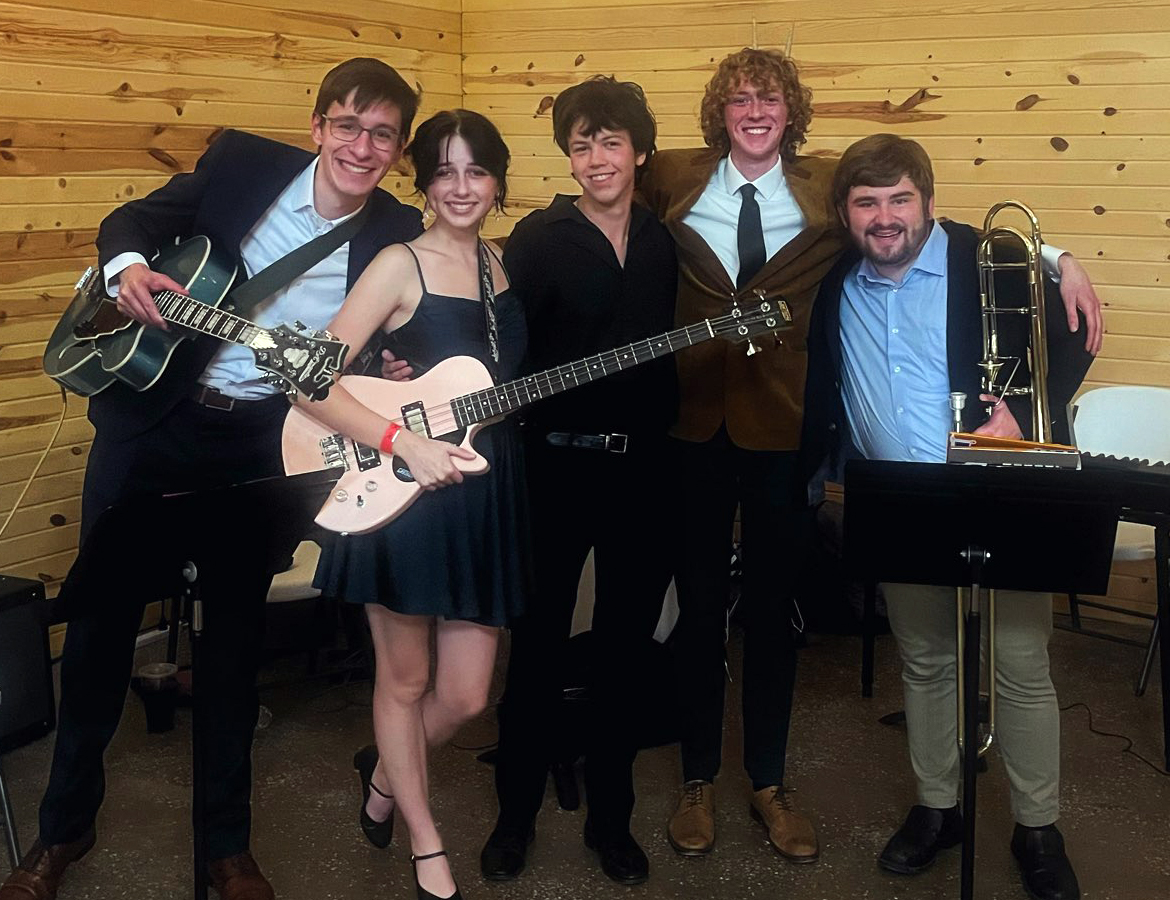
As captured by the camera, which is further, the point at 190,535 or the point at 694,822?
the point at 694,822

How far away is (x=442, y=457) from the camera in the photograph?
252cm

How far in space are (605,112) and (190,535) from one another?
1.19 m

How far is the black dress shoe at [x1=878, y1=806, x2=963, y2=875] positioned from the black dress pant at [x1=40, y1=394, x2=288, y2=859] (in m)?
1.46

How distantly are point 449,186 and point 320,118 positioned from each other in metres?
0.34

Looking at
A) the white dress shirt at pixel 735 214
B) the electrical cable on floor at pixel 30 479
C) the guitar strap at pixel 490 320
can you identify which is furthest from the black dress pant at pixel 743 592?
the electrical cable on floor at pixel 30 479

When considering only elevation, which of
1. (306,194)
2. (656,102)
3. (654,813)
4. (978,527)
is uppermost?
(656,102)

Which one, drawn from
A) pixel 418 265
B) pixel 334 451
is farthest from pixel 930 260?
pixel 334 451

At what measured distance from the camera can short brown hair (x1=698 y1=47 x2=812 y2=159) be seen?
283 cm

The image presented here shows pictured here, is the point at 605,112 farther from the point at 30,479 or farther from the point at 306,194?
the point at 30,479

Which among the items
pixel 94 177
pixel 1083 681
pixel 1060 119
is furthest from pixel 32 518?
pixel 1060 119

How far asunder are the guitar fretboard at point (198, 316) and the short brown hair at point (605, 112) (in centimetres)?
77

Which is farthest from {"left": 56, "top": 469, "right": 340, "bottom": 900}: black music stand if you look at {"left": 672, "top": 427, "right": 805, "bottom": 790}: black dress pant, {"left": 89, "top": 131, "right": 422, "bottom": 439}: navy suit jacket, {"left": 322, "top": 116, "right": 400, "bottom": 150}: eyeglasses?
{"left": 672, "top": 427, "right": 805, "bottom": 790}: black dress pant

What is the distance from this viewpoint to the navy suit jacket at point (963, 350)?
9.02 ft

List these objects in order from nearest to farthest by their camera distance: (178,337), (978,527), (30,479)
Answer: (978,527) < (178,337) < (30,479)
